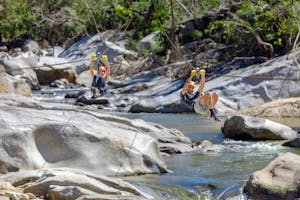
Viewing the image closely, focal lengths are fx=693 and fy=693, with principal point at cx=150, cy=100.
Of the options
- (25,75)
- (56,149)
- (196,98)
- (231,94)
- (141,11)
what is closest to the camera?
(56,149)

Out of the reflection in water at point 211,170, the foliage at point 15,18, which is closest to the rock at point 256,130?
the reflection in water at point 211,170

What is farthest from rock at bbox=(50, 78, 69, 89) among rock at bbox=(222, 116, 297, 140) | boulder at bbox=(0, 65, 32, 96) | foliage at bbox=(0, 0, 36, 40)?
rock at bbox=(222, 116, 297, 140)

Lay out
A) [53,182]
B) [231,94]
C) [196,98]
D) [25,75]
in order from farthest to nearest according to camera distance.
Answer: [25,75], [231,94], [196,98], [53,182]

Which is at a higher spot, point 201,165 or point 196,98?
point 196,98

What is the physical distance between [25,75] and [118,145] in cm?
1907

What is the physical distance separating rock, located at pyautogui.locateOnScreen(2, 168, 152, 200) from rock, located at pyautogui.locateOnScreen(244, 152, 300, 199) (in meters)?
1.67

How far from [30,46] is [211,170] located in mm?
30007

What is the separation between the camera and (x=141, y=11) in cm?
3669

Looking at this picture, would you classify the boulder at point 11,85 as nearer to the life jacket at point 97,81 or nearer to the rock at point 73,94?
the rock at point 73,94

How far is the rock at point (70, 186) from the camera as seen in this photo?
9.95m

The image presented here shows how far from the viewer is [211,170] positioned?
44.7 feet

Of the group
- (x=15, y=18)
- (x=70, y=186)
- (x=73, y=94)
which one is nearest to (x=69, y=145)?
(x=70, y=186)

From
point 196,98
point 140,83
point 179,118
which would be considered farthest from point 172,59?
point 196,98

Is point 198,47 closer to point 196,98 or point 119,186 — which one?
point 196,98
